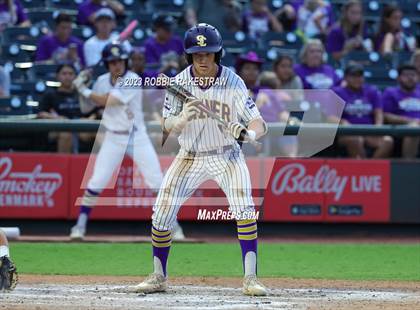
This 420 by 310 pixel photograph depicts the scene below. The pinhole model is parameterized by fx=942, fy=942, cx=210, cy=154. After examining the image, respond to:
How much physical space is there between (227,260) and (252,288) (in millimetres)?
2489

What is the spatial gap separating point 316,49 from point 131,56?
8.02 feet

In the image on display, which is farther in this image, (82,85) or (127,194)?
(127,194)

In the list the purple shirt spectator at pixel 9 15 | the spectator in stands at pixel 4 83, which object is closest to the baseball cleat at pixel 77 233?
the spectator in stands at pixel 4 83

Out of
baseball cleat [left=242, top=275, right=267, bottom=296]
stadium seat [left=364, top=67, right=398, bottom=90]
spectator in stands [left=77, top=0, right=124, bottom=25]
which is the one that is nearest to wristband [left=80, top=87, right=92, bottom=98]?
spectator in stands [left=77, top=0, right=124, bottom=25]

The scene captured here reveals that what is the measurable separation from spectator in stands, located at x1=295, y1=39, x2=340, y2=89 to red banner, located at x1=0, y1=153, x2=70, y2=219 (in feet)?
→ 10.5

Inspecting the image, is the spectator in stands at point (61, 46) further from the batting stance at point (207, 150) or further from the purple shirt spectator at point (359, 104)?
the batting stance at point (207, 150)

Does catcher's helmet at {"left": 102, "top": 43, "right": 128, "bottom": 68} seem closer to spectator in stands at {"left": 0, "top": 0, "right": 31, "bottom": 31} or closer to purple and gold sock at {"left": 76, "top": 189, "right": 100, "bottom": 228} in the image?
purple and gold sock at {"left": 76, "top": 189, "right": 100, "bottom": 228}

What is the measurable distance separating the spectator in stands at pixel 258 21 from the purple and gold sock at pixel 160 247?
7255 millimetres

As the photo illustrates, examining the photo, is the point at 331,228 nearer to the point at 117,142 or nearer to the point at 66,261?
the point at 117,142

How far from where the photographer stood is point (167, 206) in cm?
666

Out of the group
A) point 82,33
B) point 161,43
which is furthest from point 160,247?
point 82,33

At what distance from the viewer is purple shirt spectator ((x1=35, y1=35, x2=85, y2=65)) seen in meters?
12.0

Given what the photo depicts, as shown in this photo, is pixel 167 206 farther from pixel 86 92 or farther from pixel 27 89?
pixel 27 89

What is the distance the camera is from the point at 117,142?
1010 cm
